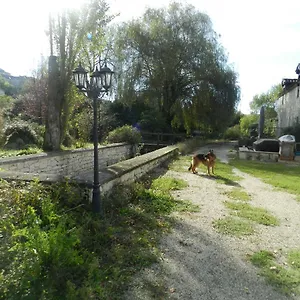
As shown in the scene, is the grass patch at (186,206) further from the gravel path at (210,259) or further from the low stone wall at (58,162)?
the low stone wall at (58,162)

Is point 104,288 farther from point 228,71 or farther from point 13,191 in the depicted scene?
point 228,71

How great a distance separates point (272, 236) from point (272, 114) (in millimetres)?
40146

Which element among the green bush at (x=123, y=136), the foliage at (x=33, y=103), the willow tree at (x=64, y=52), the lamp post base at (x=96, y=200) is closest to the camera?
the lamp post base at (x=96, y=200)

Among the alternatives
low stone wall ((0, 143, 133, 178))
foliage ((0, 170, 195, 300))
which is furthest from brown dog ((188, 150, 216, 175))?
foliage ((0, 170, 195, 300))

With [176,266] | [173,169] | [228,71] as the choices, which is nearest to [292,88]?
[228,71]

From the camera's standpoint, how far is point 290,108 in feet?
72.0

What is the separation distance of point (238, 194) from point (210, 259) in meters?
3.42

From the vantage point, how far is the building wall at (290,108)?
19.9 metres

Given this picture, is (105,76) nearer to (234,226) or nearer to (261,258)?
(234,226)

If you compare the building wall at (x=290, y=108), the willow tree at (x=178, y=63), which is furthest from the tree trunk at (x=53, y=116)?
the building wall at (x=290, y=108)

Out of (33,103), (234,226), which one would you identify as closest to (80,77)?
(234,226)

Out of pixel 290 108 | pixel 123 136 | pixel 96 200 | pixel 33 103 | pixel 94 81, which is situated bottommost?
pixel 96 200

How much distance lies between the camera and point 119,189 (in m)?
4.96

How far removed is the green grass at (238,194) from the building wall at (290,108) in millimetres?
14967
